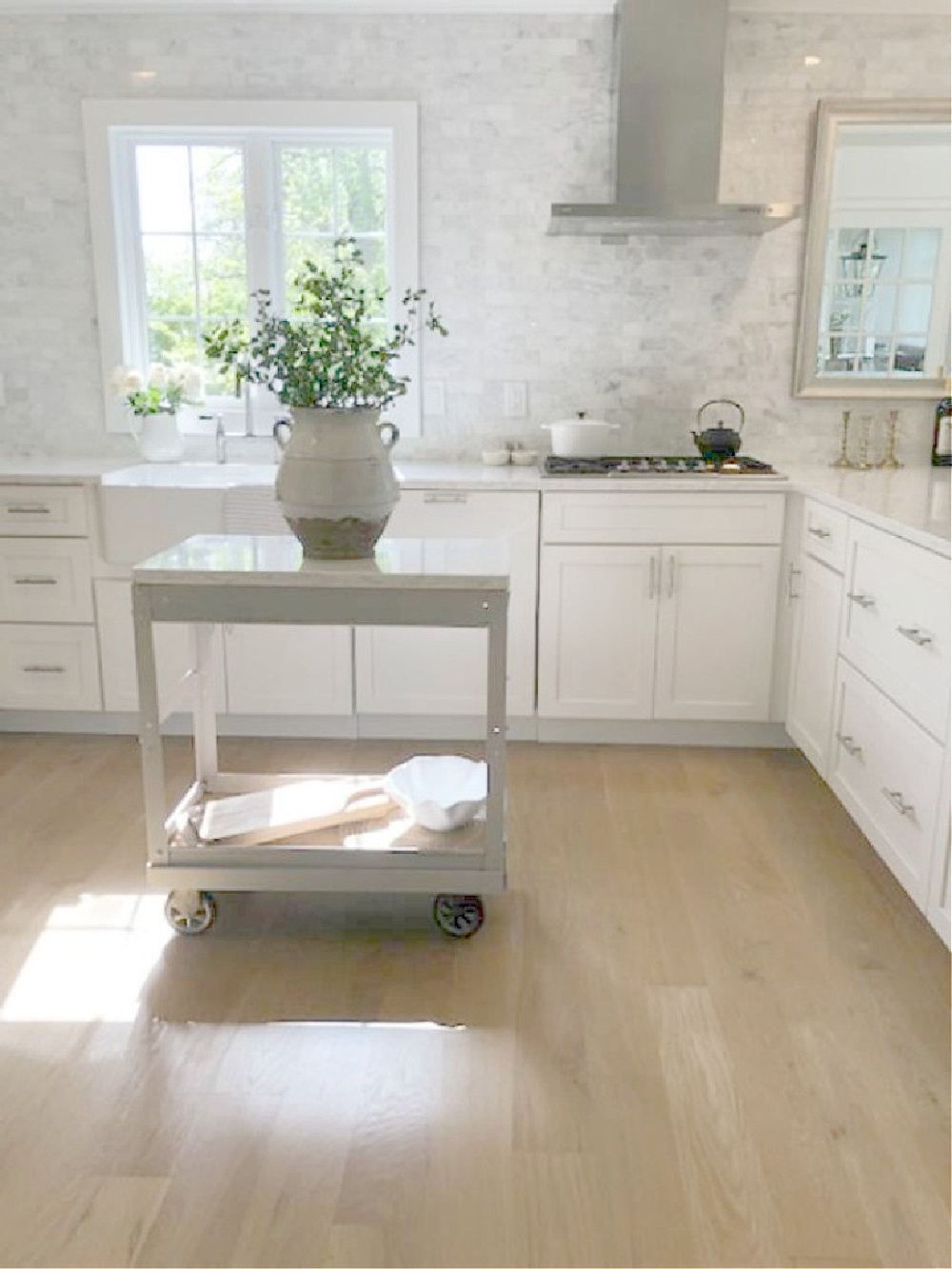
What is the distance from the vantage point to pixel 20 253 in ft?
12.3

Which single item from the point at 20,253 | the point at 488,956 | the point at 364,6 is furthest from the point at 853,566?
the point at 20,253

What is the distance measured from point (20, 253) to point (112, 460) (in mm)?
807

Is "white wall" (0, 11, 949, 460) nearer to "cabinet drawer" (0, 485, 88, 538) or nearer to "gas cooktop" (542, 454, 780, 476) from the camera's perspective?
"gas cooktop" (542, 454, 780, 476)

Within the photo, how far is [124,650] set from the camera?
11.4ft

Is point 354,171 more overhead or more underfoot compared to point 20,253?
more overhead

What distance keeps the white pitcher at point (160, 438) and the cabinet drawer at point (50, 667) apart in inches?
27.1

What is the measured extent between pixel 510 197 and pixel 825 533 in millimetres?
1679

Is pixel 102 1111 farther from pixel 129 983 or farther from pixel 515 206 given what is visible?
pixel 515 206

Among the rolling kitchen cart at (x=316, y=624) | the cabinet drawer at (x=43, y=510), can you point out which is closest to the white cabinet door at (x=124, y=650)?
the cabinet drawer at (x=43, y=510)

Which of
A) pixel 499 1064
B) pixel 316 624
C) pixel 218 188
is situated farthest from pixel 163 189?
pixel 499 1064

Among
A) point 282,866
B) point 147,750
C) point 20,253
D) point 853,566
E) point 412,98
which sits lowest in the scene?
point 282,866

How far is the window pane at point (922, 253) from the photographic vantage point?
11.7ft

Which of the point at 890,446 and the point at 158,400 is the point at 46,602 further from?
the point at 890,446

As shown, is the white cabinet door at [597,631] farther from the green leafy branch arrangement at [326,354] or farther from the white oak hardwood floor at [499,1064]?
the green leafy branch arrangement at [326,354]
